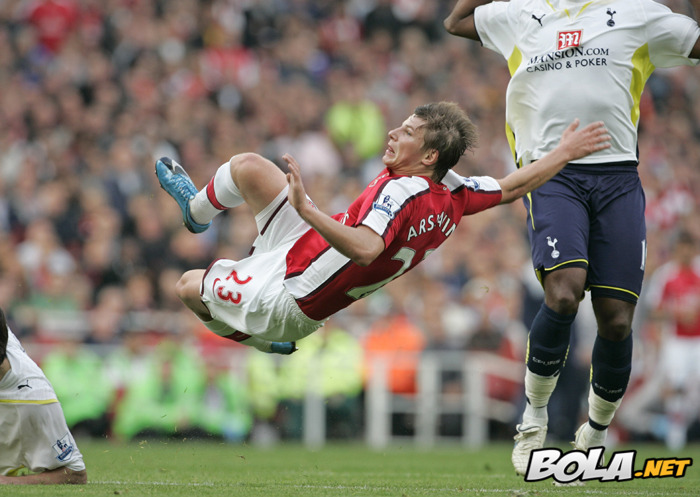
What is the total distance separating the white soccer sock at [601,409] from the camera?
705cm

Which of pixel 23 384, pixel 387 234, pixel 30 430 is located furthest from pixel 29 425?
pixel 387 234

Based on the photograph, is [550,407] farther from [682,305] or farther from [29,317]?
[29,317]

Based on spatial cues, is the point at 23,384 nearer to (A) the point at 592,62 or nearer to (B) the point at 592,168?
(B) the point at 592,168

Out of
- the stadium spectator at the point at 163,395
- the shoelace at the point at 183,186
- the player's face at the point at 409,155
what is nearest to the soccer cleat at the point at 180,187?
the shoelace at the point at 183,186

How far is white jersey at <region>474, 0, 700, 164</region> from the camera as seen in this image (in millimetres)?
6828

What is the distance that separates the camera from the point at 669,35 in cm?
684

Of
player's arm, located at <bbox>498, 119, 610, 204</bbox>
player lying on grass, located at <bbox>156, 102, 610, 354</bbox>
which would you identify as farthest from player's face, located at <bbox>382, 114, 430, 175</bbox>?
player's arm, located at <bbox>498, 119, 610, 204</bbox>

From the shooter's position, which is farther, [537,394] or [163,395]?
[163,395]

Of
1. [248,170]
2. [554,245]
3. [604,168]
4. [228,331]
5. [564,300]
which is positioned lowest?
[228,331]

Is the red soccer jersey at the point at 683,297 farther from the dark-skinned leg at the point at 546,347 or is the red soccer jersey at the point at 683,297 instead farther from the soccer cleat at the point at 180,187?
the soccer cleat at the point at 180,187

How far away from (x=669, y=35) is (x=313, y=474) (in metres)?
3.87

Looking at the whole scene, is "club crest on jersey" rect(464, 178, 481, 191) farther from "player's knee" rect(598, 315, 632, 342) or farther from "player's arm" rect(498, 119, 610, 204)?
"player's knee" rect(598, 315, 632, 342)

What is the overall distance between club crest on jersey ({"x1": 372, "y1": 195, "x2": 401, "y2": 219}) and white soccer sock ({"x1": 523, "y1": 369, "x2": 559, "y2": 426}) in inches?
62.5

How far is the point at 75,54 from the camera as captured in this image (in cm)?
1631
